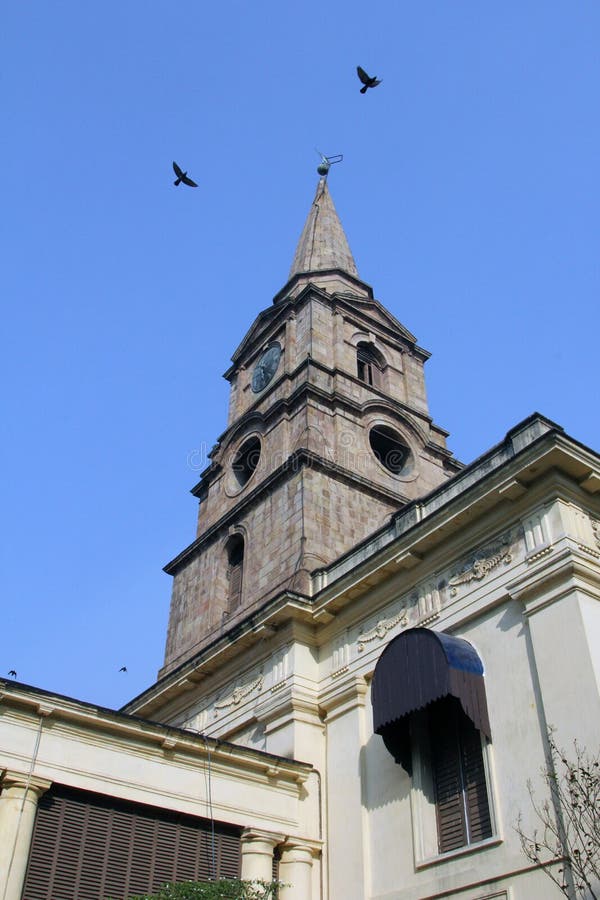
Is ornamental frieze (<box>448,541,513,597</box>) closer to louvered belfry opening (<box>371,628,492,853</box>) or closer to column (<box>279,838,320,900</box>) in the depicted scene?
louvered belfry opening (<box>371,628,492,853</box>)

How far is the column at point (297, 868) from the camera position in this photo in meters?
17.3

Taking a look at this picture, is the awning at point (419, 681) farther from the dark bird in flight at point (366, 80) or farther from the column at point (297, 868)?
the dark bird in flight at point (366, 80)

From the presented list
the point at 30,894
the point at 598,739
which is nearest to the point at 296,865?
the point at 30,894

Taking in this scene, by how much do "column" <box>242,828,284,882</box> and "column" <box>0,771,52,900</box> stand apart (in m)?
4.27

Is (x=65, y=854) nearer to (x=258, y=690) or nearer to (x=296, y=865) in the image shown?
(x=296, y=865)

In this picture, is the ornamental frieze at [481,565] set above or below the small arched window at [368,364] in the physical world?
below

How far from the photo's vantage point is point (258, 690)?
21.4 meters

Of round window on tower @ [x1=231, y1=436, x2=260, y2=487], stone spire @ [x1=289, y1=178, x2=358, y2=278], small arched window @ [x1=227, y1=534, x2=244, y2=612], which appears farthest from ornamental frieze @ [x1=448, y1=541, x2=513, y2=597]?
Result: stone spire @ [x1=289, y1=178, x2=358, y2=278]

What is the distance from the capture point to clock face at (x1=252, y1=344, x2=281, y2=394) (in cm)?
3369

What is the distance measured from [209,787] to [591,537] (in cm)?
862

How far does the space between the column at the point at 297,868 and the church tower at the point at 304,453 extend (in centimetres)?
708

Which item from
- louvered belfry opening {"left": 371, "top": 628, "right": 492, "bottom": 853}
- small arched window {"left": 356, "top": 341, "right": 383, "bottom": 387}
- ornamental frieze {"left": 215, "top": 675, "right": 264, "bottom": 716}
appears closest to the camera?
louvered belfry opening {"left": 371, "top": 628, "right": 492, "bottom": 853}

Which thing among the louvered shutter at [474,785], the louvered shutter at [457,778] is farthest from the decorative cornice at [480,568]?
the louvered shutter at [474,785]

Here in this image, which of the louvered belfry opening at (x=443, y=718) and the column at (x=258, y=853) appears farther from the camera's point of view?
the column at (x=258, y=853)
